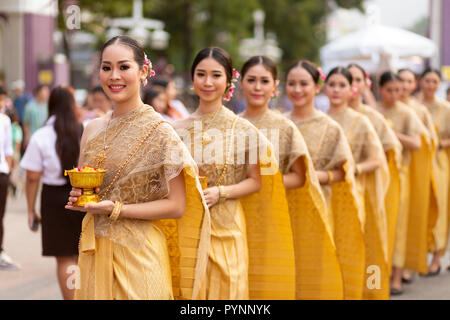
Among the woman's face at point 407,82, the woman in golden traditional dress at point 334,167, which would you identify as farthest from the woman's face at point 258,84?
the woman's face at point 407,82

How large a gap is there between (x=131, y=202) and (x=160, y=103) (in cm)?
474

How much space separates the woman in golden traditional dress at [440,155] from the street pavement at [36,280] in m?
0.31

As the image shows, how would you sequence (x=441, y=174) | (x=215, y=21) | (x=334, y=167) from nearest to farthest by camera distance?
(x=334, y=167) → (x=441, y=174) → (x=215, y=21)

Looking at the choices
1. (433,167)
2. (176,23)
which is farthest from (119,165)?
(176,23)

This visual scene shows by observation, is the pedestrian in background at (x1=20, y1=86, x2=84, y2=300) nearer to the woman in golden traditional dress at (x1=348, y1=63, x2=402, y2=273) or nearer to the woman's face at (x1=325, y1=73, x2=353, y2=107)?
the woman's face at (x1=325, y1=73, x2=353, y2=107)

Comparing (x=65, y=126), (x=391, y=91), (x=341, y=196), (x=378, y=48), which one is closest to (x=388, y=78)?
(x=391, y=91)

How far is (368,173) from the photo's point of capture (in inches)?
273

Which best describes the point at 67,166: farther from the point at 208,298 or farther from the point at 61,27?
the point at 61,27

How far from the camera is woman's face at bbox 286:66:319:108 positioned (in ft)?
19.6

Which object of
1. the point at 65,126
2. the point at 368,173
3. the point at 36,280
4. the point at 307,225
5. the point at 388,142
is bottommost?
the point at 36,280

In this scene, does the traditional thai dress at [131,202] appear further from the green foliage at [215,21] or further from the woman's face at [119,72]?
the green foliage at [215,21]

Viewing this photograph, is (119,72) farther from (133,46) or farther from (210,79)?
(210,79)

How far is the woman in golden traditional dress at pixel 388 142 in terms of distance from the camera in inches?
288
